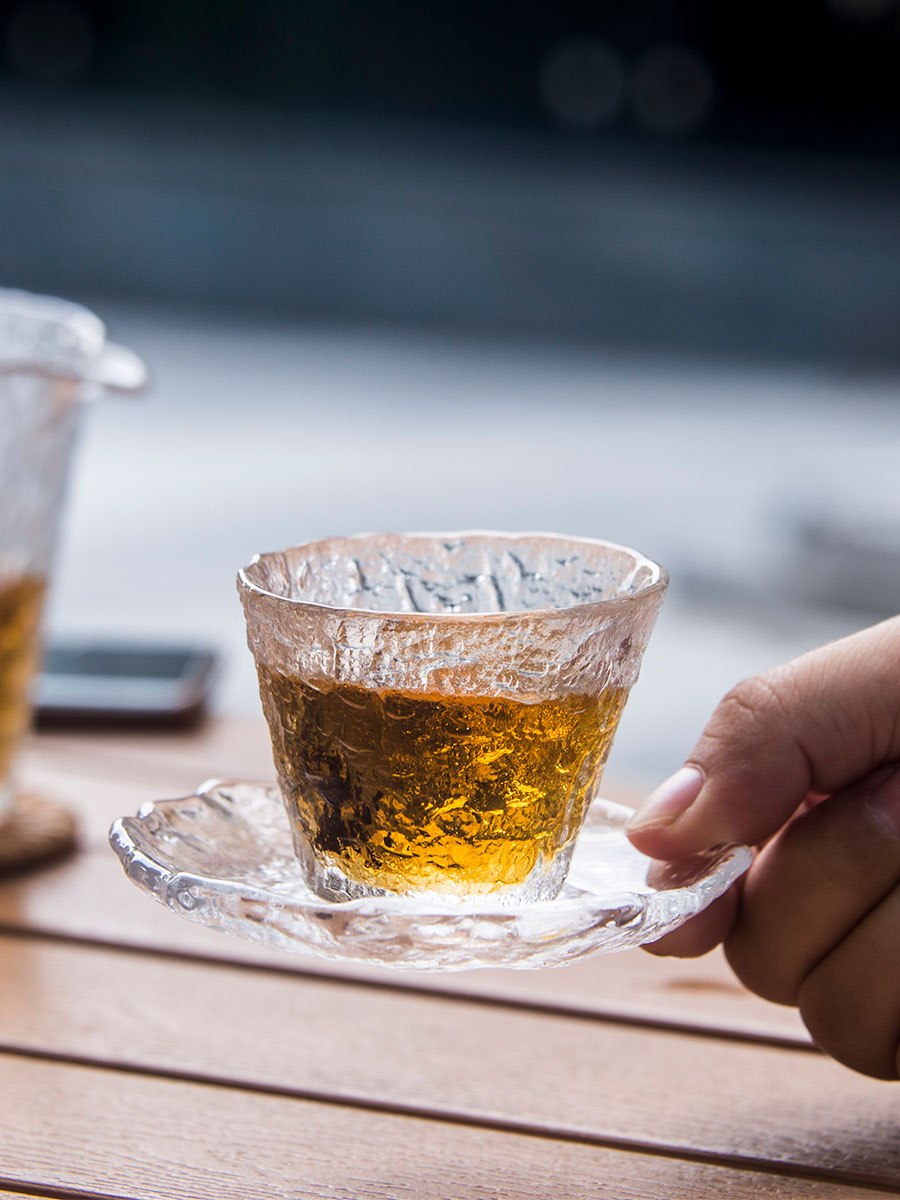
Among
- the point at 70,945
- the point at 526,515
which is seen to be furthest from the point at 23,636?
the point at 526,515

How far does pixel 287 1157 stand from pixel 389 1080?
0.22 feet

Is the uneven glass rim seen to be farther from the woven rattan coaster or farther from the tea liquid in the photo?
the woven rattan coaster

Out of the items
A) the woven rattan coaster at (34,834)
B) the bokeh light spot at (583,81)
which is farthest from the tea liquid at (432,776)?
the bokeh light spot at (583,81)

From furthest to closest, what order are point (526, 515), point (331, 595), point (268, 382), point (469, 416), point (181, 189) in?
1. point (181, 189)
2. point (268, 382)
3. point (469, 416)
4. point (526, 515)
5. point (331, 595)

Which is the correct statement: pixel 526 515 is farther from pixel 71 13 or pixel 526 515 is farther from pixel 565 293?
pixel 71 13

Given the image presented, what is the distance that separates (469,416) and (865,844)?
4.18 m

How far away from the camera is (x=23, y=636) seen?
826mm

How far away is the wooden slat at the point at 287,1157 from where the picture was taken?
46cm

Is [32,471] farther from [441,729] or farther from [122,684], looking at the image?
[441,729]

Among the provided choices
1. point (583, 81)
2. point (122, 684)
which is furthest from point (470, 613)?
point (583, 81)

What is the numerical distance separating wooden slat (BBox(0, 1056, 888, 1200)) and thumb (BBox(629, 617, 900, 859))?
12 centimetres

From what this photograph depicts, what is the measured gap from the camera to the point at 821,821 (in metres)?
0.52

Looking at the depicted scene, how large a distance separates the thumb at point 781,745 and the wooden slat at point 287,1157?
0.39 ft

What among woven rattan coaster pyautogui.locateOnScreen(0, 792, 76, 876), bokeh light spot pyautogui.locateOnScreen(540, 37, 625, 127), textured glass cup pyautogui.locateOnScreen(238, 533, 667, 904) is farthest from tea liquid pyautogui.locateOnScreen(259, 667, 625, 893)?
bokeh light spot pyautogui.locateOnScreen(540, 37, 625, 127)
